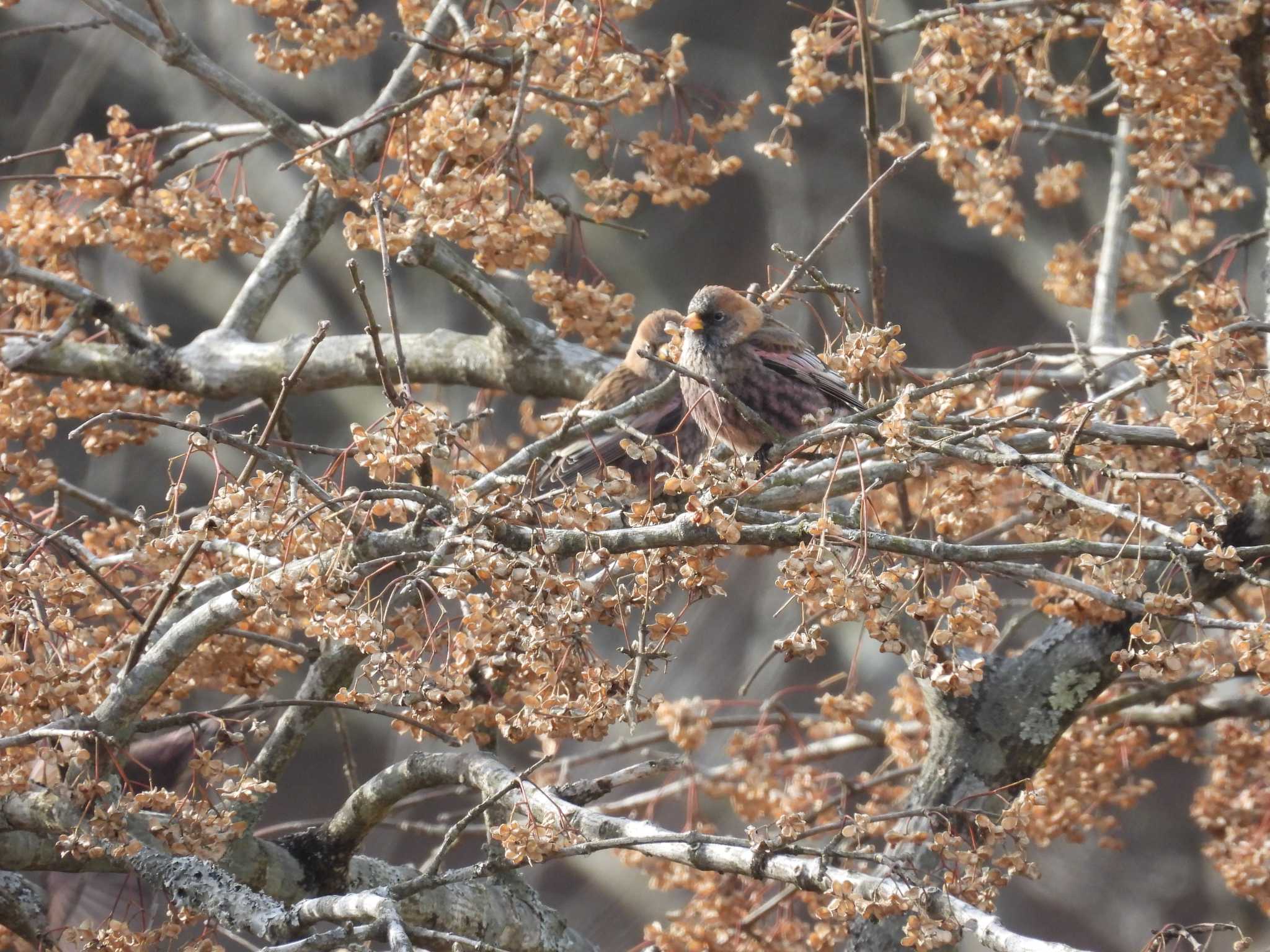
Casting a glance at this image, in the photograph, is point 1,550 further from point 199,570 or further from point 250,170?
point 250,170

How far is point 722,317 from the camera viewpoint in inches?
140

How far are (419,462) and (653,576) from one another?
1.40ft

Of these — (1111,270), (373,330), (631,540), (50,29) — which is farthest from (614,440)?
(373,330)

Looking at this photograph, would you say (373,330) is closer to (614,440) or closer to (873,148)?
(873,148)

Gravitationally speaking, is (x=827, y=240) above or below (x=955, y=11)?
below

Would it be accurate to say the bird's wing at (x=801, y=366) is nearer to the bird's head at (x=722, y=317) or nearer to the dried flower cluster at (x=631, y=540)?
the bird's head at (x=722, y=317)

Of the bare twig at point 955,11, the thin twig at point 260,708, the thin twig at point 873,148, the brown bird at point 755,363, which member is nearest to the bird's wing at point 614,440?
the brown bird at point 755,363

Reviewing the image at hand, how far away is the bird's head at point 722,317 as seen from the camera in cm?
352

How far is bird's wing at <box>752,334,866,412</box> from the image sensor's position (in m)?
3.45

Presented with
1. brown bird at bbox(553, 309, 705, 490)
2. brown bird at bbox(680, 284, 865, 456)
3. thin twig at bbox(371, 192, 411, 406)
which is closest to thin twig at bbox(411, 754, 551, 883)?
thin twig at bbox(371, 192, 411, 406)

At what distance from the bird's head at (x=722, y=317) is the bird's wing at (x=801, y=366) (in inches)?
1.9

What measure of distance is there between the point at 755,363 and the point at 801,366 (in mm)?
123

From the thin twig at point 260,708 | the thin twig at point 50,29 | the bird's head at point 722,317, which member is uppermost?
the thin twig at point 50,29

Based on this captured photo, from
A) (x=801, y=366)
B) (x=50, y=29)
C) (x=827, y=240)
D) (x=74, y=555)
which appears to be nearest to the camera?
(x=827, y=240)
